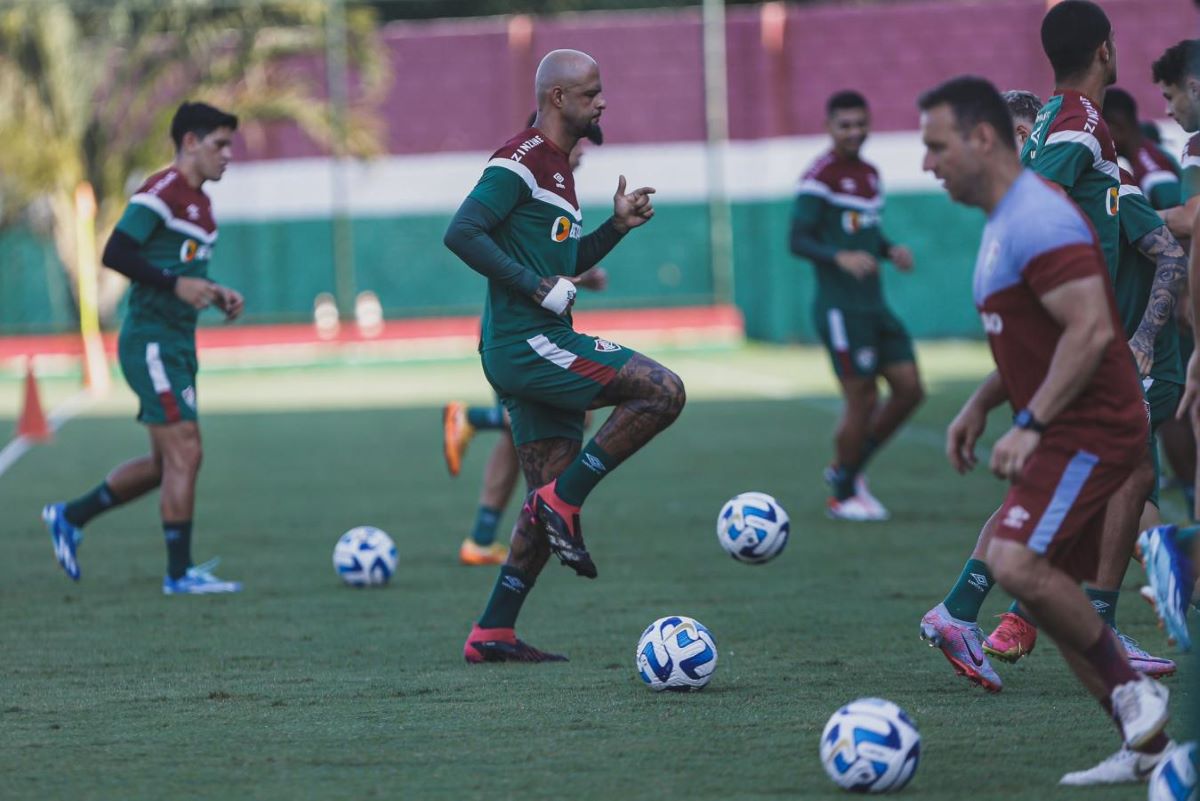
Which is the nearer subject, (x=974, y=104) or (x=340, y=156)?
(x=974, y=104)

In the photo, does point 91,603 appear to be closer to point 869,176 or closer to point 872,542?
point 872,542

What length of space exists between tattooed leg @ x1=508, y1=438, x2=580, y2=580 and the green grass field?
1.39 feet

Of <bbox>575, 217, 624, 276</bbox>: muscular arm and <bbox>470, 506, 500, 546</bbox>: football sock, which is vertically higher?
<bbox>575, 217, 624, 276</bbox>: muscular arm

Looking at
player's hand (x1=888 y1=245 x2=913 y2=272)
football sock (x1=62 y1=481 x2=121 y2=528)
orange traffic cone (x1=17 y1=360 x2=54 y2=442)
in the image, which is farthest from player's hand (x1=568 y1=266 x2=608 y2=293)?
orange traffic cone (x1=17 y1=360 x2=54 y2=442)

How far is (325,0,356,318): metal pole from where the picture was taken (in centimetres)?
2853

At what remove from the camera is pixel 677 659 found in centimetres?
650

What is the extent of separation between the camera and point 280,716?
6.30m

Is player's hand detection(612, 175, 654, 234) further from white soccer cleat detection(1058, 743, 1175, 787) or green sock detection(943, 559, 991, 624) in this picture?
white soccer cleat detection(1058, 743, 1175, 787)

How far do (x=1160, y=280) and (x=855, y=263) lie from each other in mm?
4508

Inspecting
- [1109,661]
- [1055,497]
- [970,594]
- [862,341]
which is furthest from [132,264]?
[1109,661]

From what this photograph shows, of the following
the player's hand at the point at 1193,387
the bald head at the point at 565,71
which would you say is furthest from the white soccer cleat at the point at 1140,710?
the bald head at the point at 565,71

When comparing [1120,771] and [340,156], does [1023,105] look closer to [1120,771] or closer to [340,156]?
[1120,771]

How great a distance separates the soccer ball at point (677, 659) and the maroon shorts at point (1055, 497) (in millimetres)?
1700

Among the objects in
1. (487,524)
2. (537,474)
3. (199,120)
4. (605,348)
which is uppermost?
(199,120)
